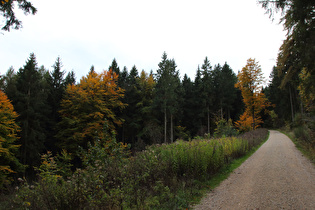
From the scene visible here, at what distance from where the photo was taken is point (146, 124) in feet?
98.6

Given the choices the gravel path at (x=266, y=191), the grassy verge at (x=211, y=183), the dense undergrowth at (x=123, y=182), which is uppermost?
the dense undergrowth at (x=123, y=182)

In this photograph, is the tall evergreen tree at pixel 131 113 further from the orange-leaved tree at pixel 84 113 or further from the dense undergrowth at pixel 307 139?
the dense undergrowth at pixel 307 139

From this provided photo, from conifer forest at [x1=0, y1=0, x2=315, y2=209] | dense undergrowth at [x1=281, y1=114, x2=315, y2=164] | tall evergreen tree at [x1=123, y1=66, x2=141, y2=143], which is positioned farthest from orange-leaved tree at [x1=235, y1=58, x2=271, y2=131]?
tall evergreen tree at [x1=123, y1=66, x2=141, y2=143]

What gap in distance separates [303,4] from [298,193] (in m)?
5.51

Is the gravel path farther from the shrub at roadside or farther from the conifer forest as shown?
the shrub at roadside

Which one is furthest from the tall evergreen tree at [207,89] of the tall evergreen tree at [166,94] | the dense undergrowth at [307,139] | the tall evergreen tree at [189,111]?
the dense undergrowth at [307,139]

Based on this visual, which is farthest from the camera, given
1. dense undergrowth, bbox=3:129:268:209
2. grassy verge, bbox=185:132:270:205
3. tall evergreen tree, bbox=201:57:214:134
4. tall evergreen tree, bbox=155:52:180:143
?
tall evergreen tree, bbox=201:57:214:134

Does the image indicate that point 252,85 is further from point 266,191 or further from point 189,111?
point 266,191

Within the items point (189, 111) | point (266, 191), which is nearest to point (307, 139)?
point (266, 191)

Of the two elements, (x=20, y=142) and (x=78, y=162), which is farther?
(x=78, y=162)

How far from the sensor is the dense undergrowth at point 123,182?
9.92ft

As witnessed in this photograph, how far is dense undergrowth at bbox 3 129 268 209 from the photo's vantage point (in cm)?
302

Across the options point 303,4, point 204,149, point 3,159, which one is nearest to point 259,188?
point 204,149

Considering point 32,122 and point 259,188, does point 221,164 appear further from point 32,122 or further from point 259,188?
point 32,122
